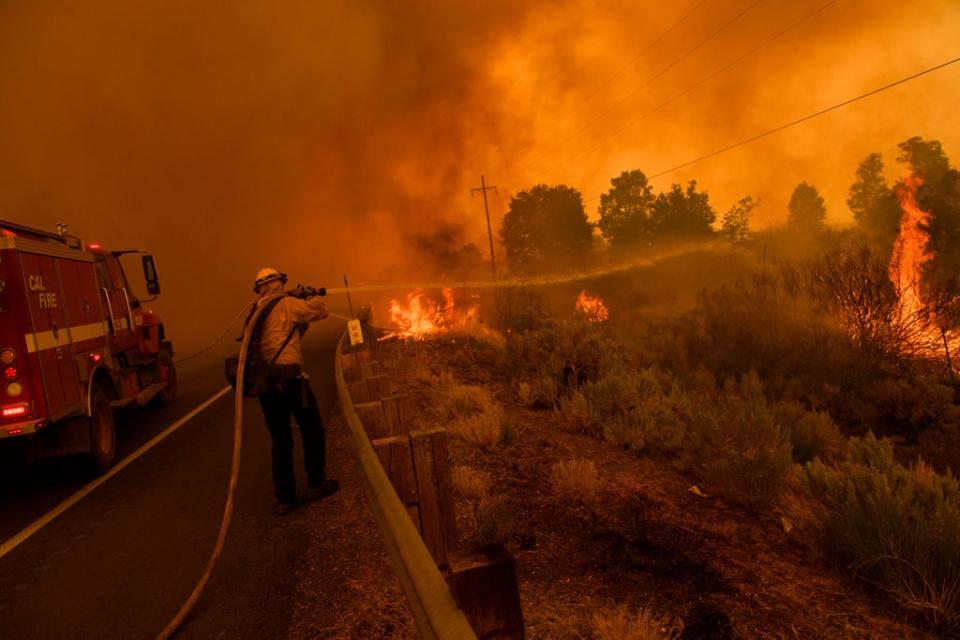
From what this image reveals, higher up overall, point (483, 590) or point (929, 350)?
point (483, 590)

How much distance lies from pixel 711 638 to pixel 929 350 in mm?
11144

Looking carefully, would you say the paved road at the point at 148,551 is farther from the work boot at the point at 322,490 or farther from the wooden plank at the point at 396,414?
the wooden plank at the point at 396,414

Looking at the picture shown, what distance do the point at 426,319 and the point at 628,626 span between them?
671 inches

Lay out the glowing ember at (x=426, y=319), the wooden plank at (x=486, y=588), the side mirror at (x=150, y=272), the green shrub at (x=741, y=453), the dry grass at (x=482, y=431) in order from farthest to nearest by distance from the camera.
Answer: the glowing ember at (x=426, y=319)
the side mirror at (x=150, y=272)
the dry grass at (x=482, y=431)
the green shrub at (x=741, y=453)
the wooden plank at (x=486, y=588)

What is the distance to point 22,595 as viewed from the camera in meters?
3.69

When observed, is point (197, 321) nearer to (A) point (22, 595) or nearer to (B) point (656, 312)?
(B) point (656, 312)

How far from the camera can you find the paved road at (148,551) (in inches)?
129

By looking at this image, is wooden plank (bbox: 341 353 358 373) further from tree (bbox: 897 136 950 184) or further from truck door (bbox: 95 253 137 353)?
tree (bbox: 897 136 950 184)

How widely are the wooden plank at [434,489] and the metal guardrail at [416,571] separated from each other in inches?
9.9

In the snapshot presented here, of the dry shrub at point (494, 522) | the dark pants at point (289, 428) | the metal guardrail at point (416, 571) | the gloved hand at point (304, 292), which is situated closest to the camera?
the metal guardrail at point (416, 571)


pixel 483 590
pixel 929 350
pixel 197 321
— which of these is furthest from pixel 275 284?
pixel 197 321

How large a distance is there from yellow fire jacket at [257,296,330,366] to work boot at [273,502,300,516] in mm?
1158

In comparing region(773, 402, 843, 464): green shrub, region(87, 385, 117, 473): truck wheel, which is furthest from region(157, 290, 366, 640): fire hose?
region(773, 402, 843, 464): green shrub

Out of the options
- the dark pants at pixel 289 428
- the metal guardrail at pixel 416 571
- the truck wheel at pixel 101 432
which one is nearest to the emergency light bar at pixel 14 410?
the truck wheel at pixel 101 432
